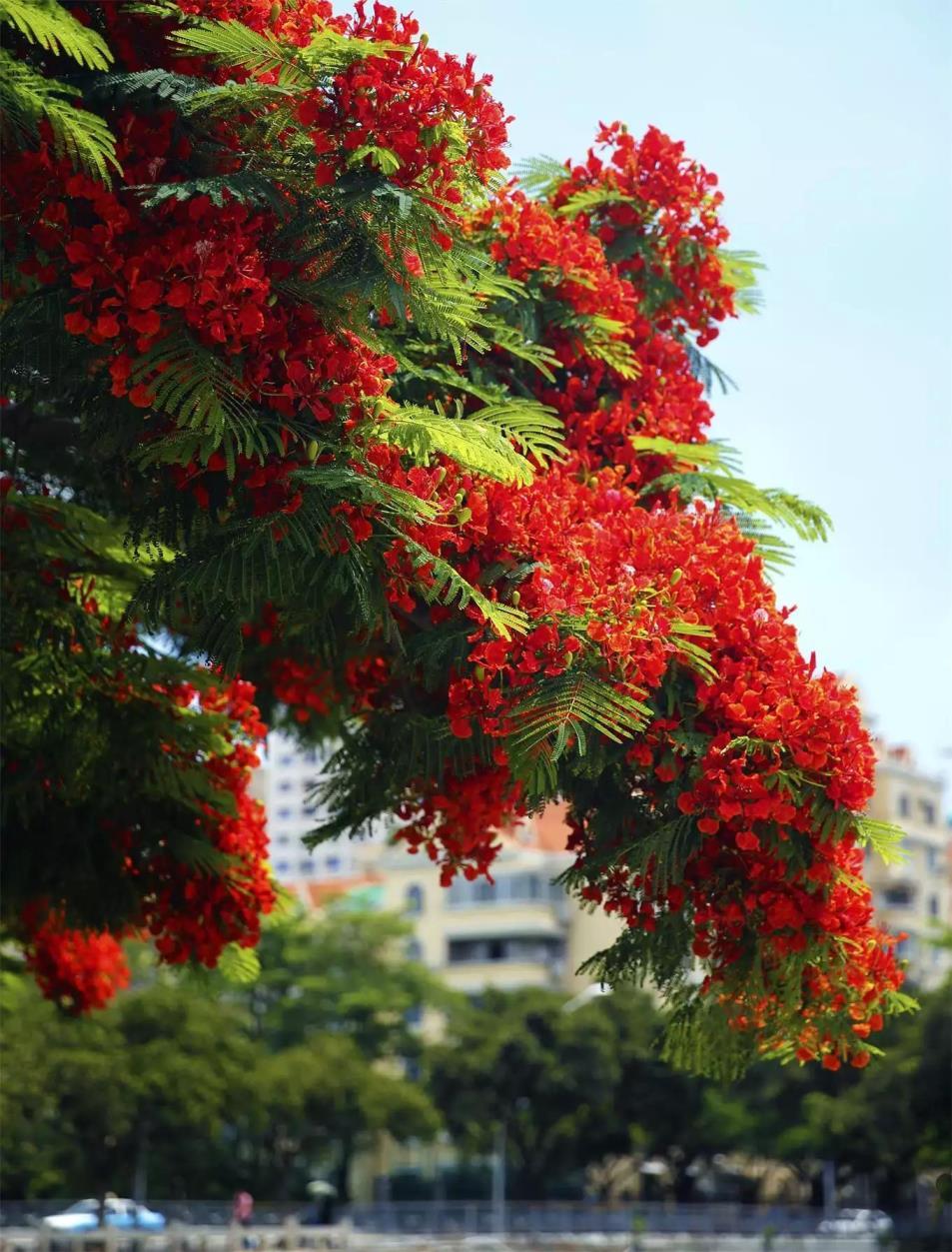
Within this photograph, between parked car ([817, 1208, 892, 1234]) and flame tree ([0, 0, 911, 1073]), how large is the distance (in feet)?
128

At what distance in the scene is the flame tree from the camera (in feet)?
21.9

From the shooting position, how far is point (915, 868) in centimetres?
6800

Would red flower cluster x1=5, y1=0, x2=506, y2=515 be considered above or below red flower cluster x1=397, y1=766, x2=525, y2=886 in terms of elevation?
above

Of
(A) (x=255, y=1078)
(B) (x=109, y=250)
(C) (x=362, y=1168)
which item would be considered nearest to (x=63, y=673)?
(B) (x=109, y=250)

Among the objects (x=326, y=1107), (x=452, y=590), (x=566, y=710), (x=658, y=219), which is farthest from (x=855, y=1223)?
(x=452, y=590)

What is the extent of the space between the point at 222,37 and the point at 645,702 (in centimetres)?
303

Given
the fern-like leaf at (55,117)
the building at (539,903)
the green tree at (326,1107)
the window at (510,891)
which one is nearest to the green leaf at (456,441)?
the fern-like leaf at (55,117)

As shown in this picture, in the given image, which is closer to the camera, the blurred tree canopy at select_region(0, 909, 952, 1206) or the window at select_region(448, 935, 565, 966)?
the blurred tree canopy at select_region(0, 909, 952, 1206)

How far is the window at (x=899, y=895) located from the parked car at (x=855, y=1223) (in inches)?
745

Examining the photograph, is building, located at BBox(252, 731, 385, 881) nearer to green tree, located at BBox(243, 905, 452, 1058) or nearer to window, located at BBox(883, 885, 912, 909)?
window, located at BBox(883, 885, 912, 909)

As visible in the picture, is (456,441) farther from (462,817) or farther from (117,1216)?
(117,1216)

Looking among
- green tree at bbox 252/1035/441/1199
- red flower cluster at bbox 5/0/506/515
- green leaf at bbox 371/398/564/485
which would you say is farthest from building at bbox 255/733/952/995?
red flower cluster at bbox 5/0/506/515

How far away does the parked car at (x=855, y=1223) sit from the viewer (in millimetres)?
46222

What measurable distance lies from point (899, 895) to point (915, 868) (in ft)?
4.31
